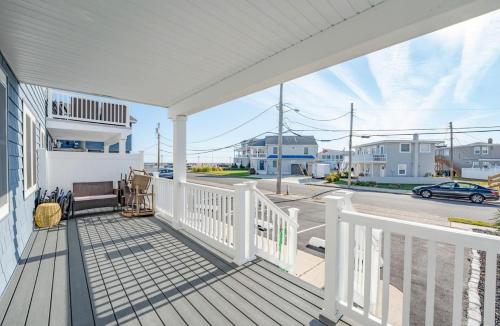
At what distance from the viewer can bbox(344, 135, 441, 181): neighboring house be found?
22.5 metres

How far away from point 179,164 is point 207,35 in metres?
2.79

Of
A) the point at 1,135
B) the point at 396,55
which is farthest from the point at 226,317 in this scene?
the point at 396,55

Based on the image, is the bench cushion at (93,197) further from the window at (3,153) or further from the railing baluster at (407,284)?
the railing baluster at (407,284)

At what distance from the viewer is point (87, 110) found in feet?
24.7

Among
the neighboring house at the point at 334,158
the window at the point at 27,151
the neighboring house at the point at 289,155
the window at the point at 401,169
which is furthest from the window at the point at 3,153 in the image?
the neighboring house at the point at 334,158

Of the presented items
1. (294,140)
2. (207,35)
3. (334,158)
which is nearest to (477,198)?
(207,35)

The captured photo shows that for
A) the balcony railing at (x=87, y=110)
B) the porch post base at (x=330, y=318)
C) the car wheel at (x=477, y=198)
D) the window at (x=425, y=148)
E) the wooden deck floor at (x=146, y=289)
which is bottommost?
the car wheel at (x=477, y=198)

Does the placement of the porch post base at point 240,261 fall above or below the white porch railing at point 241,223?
below

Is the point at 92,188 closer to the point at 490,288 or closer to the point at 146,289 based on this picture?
the point at 146,289

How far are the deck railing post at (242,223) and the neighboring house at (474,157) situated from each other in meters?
35.4

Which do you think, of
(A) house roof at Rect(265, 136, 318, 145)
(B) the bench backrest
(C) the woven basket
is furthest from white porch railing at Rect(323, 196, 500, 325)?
(A) house roof at Rect(265, 136, 318, 145)

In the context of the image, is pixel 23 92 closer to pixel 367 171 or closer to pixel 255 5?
pixel 255 5

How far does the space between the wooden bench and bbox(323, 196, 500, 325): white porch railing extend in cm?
554

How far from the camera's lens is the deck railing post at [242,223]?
2.95 m
